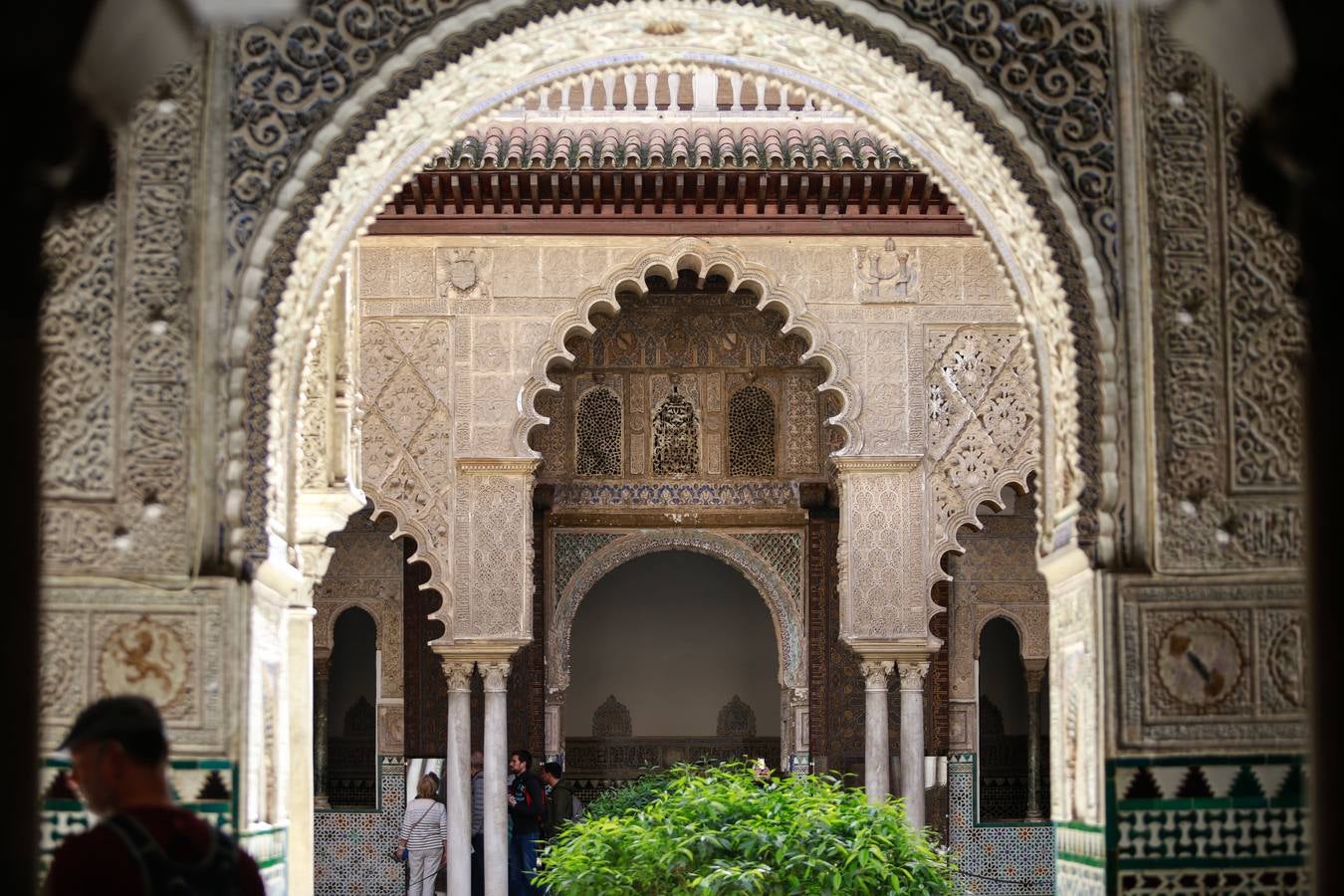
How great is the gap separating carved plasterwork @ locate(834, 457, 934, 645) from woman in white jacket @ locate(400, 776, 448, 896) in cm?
274

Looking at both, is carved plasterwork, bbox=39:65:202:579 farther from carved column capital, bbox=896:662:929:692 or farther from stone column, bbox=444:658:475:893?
carved column capital, bbox=896:662:929:692

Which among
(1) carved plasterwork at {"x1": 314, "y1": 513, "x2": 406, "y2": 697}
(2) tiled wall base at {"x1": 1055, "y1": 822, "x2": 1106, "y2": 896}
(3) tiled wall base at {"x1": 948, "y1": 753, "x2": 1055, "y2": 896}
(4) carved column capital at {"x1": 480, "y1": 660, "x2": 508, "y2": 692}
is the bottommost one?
(3) tiled wall base at {"x1": 948, "y1": 753, "x2": 1055, "y2": 896}

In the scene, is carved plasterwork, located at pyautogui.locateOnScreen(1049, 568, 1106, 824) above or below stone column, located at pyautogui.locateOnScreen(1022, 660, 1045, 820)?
above

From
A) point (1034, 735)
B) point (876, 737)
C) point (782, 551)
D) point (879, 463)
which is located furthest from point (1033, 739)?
point (879, 463)

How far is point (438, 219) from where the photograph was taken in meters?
11.1

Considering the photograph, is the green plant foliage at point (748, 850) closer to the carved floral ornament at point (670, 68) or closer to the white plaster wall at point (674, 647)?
the carved floral ornament at point (670, 68)

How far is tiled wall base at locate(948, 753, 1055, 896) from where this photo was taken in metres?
13.2

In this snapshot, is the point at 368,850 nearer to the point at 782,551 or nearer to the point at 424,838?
the point at 424,838

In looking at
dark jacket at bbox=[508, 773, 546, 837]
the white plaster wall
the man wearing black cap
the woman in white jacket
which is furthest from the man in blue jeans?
the man wearing black cap

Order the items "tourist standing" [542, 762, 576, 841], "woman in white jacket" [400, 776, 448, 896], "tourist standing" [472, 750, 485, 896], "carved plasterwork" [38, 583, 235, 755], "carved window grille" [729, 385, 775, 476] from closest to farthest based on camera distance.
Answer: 1. "carved plasterwork" [38, 583, 235, 755]
2. "woman in white jacket" [400, 776, 448, 896]
3. "tourist standing" [472, 750, 485, 896]
4. "carved window grille" [729, 385, 775, 476]
5. "tourist standing" [542, 762, 576, 841]

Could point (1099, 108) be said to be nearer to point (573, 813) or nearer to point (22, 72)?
point (22, 72)

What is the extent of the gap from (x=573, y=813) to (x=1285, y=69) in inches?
471

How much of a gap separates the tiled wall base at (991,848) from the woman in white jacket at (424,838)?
3719 millimetres

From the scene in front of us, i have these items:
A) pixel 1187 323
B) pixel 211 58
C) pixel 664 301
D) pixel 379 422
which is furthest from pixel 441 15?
pixel 664 301
